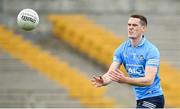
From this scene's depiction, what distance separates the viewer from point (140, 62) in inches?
265

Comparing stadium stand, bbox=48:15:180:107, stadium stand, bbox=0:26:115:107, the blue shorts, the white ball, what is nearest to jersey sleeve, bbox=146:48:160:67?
the blue shorts

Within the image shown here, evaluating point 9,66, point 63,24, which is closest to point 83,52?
point 63,24

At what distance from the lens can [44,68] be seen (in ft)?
50.3

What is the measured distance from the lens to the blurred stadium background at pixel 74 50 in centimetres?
1408

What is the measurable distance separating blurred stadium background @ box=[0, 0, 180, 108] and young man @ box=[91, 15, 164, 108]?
6.78 metres

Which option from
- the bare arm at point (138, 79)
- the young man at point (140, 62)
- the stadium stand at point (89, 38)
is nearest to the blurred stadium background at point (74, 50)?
the stadium stand at point (89, 38)

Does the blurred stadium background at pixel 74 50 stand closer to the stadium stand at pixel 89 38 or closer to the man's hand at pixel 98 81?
the stadium stand at pixel 89 38

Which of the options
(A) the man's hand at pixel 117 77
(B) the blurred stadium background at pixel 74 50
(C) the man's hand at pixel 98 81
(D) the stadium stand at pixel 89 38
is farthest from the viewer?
(D) the stadium stand at pixel 89 38

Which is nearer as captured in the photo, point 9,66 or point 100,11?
point 9,66

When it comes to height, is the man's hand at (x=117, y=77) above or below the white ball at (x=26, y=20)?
below

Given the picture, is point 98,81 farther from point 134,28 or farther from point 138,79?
point 134,28

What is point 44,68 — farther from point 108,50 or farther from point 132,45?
point 132,45

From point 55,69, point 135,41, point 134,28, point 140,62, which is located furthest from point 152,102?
point 55,69

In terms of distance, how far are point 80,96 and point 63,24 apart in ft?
11.0
